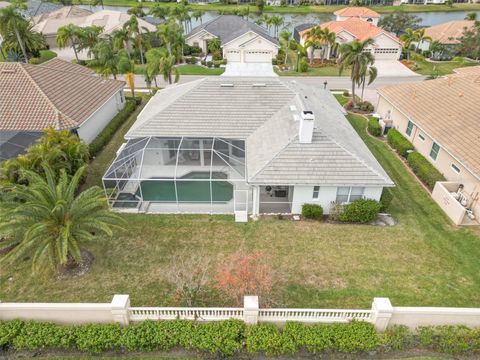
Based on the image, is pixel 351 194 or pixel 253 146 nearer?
pixel 351 194

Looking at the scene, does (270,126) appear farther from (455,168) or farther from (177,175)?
(455,168)

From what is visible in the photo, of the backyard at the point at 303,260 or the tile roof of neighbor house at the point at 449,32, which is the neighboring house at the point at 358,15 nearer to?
the tile roof of neighbor house at the point at 449,32

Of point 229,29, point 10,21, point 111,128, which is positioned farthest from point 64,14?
point 111,128

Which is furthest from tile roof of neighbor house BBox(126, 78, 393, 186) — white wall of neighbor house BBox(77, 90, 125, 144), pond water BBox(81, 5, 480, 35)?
pond water BBox(81, 5, 480, 35)

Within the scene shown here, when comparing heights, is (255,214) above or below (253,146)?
below

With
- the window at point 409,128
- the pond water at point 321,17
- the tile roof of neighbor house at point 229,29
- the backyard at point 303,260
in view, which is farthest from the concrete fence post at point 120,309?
the pond water at point 321,17

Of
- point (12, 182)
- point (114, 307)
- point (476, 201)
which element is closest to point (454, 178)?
point (476, 201)

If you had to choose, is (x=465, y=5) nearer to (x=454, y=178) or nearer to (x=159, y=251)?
(x=454, y=178)
